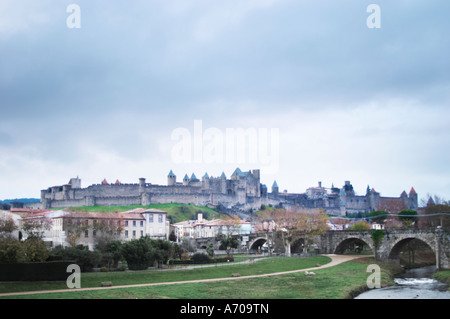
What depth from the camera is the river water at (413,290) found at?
3294 cm

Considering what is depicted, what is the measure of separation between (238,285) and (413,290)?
46.6 ft

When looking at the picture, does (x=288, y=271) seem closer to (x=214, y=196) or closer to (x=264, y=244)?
(x=264, y=244)

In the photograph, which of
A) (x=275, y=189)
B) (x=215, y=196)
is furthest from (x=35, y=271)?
(x=275, y=189)

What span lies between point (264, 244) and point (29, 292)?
59.3 metres

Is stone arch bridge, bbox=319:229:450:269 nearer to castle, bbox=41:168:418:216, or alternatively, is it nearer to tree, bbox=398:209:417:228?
tree, bbox=398:209:417:228

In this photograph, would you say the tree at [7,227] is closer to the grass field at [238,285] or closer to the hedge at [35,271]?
the grass field at [238,285]

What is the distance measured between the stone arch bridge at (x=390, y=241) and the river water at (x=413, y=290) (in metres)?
3.15

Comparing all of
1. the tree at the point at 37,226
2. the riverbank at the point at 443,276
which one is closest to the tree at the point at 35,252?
the tree at the point at 37,226

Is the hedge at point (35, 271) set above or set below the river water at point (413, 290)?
above

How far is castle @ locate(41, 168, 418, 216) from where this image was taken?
155m

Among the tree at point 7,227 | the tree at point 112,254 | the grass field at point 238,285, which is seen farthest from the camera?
the tree at point 7,227

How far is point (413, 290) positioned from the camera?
120 feet

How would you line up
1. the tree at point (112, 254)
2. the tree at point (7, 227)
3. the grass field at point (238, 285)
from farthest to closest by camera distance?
the tree at point (7, 227) → the tree at point (112, 254) → the grass field at point (238, 285)

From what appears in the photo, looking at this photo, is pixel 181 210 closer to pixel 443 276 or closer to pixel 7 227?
pixel 7 227
